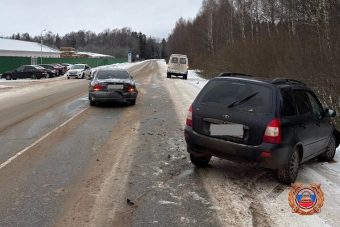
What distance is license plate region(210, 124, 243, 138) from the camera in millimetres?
6402

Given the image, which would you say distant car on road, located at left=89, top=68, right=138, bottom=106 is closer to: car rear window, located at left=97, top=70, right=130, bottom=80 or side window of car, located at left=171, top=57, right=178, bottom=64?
car rear window, located at left=97, top=70, right=130, bottom=80

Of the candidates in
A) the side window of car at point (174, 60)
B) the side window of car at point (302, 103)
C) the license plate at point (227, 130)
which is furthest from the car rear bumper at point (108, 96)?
the side window of car at point (174, 60)

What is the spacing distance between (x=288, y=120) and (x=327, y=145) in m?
1.80

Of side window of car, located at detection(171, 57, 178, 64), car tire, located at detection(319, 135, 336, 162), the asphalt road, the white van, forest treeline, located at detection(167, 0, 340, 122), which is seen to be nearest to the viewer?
the asphalt road

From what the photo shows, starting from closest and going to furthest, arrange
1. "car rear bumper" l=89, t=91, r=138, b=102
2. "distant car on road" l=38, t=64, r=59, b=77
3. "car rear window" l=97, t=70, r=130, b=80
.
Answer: "car rear bumper" l=89, t=91, r=138, b=102, "car rear window" l=97, t=70, r=130, b=80, "distant car on road" l=38, t=64, r=59, b=77

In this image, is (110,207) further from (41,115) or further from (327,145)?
(41,115)

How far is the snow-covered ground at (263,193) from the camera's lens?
5.10 meters

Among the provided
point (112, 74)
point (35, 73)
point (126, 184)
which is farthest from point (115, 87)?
point (35, 73)

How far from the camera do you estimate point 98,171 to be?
7023 mm

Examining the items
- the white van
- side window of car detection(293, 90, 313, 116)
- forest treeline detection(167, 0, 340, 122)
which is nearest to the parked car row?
the white van

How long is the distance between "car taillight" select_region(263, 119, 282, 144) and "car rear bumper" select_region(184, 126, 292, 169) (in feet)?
0.22

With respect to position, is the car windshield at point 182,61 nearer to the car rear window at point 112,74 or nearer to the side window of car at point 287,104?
the car rear window at point 112,74

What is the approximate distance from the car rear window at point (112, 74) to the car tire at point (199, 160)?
1009 centimetres

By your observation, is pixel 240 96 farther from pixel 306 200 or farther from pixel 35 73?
pixel 35 73
